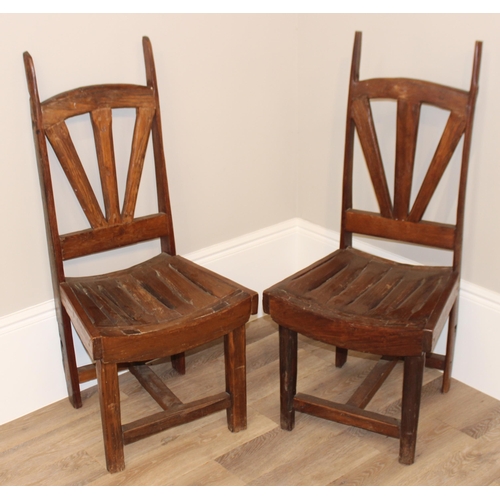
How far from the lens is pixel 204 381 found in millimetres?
2346

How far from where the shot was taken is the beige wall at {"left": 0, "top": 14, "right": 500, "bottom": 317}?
1.99 meters

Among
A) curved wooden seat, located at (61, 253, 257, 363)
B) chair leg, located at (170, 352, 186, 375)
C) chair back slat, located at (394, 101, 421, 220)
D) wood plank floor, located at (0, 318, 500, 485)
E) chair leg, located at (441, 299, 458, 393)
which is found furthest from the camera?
chair leg, located at (170, 352, 186, 375)

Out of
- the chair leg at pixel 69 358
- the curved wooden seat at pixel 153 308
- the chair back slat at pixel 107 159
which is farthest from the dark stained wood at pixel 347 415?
the chair back slat at pixel 107 159

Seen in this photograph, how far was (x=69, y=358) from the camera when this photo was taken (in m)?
2.13

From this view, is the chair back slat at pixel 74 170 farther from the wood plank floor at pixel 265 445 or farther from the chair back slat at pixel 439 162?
the chair back slat at pixel 439 162

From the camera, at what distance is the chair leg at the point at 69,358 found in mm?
2088

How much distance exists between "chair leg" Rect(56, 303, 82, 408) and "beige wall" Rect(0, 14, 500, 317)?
13 centimetres

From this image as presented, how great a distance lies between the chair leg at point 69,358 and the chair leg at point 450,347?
1.19 metres

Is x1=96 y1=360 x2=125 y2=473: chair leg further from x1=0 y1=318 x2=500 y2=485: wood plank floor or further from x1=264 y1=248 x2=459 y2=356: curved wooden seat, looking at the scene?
x1=264 y1=248 x2=459 y2=356: curved wooden seat

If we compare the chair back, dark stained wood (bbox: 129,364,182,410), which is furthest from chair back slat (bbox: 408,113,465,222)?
Result: dark stained wood (bbox: 129,364,182,410)

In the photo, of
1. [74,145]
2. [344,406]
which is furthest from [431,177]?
[74,145]

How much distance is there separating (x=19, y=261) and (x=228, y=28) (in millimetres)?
1037

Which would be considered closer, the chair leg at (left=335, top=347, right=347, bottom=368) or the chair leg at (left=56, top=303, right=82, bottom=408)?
the chair leg at (left=56, top=303, right=82, bottom=408)

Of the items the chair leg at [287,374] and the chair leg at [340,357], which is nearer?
the chair leg at [287,374]
